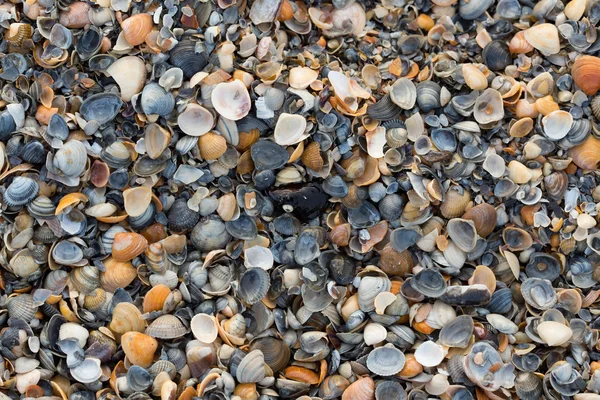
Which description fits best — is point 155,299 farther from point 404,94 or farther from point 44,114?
point 404,94

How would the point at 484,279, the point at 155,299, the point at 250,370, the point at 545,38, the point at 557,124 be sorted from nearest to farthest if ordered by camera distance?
the point at 250,370 → the point at 155,299 → the point at 484,279 → the point at 557,124 → the point at 545,38

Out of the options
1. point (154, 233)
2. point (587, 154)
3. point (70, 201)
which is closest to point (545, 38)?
point (587, 154)

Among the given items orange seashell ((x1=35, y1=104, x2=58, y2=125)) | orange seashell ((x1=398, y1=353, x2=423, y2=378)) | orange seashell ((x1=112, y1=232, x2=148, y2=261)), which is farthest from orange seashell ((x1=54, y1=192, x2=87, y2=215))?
orange seashell ((x1=398, y1=353, x2=423, y2=378))

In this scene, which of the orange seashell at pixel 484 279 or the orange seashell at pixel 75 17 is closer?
the orange seashell at pixel 484 279

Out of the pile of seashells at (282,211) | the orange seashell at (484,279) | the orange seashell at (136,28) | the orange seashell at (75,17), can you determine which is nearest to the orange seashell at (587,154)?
the pile of seashells at (282,211)

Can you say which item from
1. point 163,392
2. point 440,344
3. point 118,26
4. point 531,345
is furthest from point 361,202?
point 118,26

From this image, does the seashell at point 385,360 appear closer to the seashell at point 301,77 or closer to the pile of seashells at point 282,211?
the pile of seashells at point 282,211
